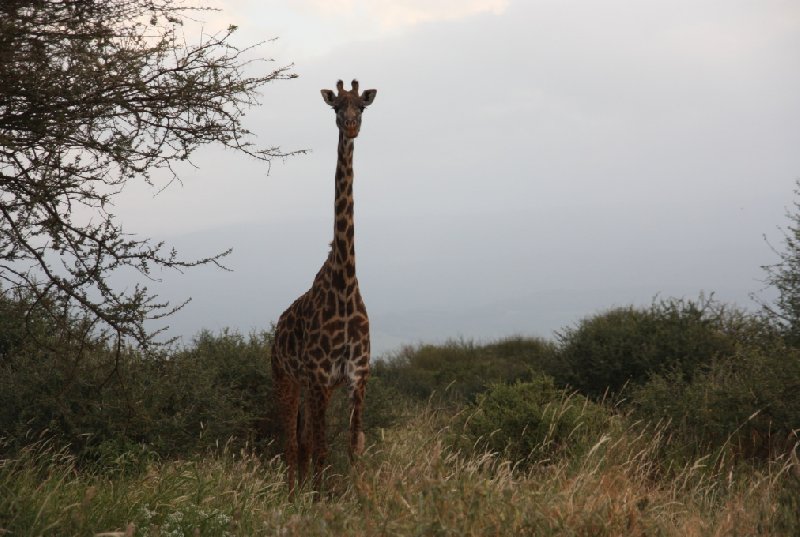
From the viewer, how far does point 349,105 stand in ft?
26.8

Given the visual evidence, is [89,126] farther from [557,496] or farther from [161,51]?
[557,496]

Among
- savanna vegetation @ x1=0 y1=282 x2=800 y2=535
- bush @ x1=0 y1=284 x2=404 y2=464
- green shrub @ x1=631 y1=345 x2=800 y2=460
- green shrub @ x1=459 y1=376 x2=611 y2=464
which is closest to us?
savanna vegetation @ x1=0 y1=282 x2=800 y2=535

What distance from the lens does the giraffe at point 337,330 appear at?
8273mm

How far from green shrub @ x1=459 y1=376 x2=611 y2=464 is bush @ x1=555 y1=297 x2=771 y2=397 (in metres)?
3.65

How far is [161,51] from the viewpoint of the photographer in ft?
28.7

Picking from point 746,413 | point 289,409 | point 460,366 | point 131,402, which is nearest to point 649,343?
point 746,413

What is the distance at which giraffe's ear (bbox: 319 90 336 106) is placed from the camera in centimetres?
821

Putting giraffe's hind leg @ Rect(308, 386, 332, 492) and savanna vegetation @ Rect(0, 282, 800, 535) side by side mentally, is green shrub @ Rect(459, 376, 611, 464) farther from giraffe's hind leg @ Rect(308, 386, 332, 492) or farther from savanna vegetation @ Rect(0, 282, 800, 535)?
giraffe's hind leg @ Rect(308, 386, 332, 492)

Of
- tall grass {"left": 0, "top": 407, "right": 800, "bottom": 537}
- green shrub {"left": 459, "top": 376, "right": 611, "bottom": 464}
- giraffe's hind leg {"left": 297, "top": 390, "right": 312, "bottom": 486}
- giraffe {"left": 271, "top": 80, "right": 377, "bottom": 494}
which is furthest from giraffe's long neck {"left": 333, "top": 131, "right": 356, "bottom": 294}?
green shrub {"left": 459, "top": 376, "right": 611, "bottom": 464}

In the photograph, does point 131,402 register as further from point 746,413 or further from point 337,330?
point 746,413

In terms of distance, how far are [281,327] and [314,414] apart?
134 cm

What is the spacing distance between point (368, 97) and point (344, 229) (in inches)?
50.6

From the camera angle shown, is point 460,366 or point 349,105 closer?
point 349,105

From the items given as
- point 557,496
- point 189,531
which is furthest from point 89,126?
point 557,496
